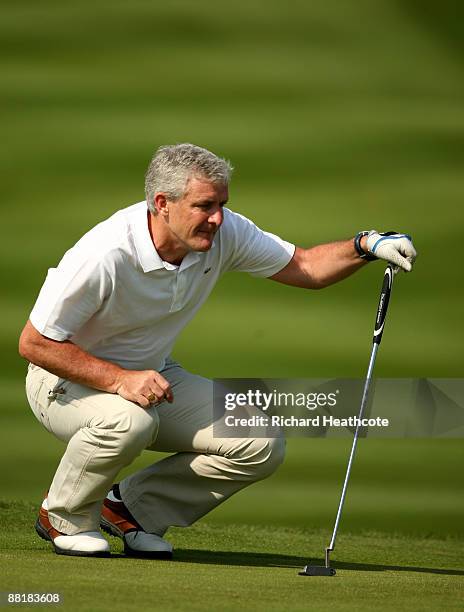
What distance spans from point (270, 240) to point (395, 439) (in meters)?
0.98

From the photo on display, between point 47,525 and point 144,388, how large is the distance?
43 centimetres

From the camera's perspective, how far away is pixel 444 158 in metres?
3.96

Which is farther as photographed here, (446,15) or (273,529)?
(446,15)

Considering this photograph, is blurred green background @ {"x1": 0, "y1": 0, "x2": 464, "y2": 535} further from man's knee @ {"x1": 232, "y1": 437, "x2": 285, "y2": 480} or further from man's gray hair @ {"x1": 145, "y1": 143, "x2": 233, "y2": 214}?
man's gray hair @ {"x1": 145, "y1": 143, "x2": 233, "y2": 214}

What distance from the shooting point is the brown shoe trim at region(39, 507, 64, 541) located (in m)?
2.79

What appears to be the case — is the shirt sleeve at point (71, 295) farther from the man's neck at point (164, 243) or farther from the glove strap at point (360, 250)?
the glove strap at point (360, 250)

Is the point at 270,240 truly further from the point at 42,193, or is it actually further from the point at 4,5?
the point at 4,5

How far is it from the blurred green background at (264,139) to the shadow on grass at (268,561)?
98 centimetres

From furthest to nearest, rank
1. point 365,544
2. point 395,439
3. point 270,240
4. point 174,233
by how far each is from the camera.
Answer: point 395,439 → point 365,544 → point 270,240 → point 174,233

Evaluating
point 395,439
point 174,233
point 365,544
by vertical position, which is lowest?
point 365,544

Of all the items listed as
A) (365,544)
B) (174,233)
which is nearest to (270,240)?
(174,233)

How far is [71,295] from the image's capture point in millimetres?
2650

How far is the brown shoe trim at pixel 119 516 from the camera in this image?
2.93 m

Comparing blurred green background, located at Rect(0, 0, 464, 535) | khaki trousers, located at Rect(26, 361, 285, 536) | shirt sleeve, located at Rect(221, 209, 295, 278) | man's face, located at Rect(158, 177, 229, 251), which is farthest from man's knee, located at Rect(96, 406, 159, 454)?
blurred green background, located at Rect(0, 0, 464, 535)
